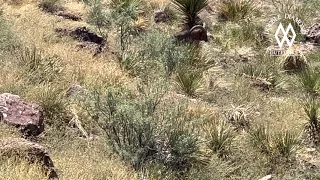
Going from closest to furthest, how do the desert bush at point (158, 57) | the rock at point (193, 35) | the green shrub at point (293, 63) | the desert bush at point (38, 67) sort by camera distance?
the desert bush at point (38, 67), the desert bush at point (158, 57), the green shrub at point (293, 63), the rock at point (193, 35)

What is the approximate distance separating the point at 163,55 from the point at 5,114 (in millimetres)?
4854

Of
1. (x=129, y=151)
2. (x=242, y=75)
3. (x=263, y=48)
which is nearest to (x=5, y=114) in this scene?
(x=129, y=151)

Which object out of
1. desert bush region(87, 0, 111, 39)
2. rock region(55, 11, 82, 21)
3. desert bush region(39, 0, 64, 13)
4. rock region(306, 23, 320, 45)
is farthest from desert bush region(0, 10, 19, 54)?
rock region(306, 23, 320, 45)

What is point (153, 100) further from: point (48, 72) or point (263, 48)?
point (263, 48)

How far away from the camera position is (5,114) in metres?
6.34

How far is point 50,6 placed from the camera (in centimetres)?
1386

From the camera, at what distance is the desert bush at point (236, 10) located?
1452 cm

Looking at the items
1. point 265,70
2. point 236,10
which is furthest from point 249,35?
point 265,70

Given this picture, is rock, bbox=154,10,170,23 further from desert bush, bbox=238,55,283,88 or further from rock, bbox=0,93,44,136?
rock, bbox=0,93,44,136

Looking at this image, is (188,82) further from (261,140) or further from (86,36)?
(86,36)

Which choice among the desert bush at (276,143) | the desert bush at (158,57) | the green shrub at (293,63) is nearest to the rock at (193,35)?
the desert bush at (158,57)

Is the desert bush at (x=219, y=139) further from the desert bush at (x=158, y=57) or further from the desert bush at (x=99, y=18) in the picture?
the desert bush at (x=99, y=18)

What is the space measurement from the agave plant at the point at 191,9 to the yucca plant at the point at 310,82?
405cm

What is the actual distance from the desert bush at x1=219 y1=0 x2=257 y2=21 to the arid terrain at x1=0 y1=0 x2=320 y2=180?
1.6 inches
